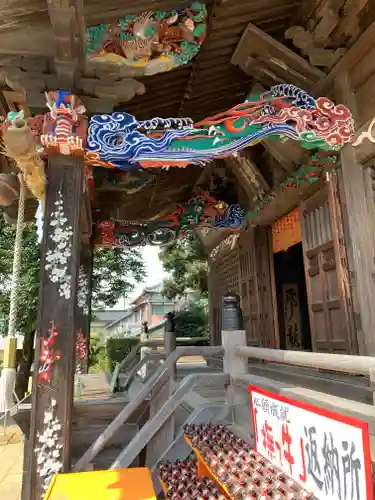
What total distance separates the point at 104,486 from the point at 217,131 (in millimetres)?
3455

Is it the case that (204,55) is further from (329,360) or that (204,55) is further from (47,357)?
(329,360)

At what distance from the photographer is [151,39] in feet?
14.0

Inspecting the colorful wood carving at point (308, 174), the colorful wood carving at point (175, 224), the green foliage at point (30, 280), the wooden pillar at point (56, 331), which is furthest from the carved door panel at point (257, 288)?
the green foliage at point (30, 280)

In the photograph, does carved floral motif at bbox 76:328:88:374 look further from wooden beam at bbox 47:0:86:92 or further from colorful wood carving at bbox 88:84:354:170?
wooden beam at bbox 47:0:86:92

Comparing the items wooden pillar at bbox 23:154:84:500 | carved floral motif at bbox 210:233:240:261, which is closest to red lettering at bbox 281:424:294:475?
wooden pillar at bbox 23:154:84:500

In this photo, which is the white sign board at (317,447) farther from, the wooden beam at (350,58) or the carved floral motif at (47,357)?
the wooden beam at (350,58)

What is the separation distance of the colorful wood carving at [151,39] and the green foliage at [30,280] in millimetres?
8453

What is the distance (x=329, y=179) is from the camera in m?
4.91

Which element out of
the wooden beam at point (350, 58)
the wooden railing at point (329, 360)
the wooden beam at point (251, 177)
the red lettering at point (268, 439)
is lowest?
the red lettering at point (268, 439)

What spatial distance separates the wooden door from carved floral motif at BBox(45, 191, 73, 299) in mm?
3142

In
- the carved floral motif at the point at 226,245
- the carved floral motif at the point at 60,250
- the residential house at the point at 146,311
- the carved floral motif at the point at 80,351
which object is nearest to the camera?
the carved floral motif at the point at 60,250

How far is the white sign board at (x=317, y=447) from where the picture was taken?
1564mm

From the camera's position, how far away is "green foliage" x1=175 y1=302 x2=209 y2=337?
1849cm

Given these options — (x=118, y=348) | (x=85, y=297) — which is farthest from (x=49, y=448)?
(x=118, y=348)
